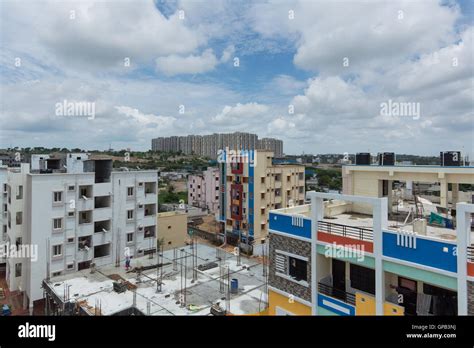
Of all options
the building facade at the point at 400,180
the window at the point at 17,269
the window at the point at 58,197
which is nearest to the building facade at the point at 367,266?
the building facade at the point at 400,180

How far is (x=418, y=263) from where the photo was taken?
179 inches

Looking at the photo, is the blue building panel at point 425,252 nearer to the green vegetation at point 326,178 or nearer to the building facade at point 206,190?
the building facade at point 206,190

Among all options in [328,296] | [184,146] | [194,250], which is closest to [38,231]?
[194,250]

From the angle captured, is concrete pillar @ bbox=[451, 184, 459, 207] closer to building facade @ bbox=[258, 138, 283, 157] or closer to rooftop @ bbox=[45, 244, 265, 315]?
rooftop @ bbox=[45, 244, 265, 315]

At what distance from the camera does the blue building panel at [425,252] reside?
426 cm

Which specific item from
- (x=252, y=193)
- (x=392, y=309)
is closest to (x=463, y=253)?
(x=392, y=309)

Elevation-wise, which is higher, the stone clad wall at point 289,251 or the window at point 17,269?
the stone clad wall at point 289,251

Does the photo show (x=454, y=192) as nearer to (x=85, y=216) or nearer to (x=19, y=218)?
(x=85, y=216)

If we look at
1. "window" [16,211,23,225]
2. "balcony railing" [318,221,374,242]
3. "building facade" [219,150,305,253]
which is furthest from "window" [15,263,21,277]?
"balcony railing" [318,221,374,242]

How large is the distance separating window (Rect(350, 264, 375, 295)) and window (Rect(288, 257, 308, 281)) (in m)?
0.87
